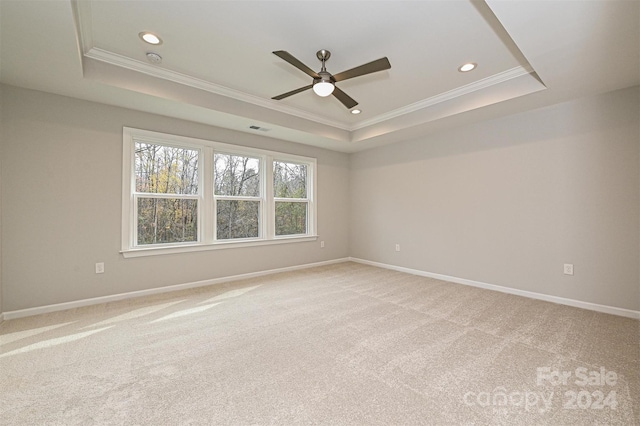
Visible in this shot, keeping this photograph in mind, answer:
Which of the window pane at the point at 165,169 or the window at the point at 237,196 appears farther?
the window at the point at 237,196

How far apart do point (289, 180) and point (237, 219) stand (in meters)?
1.26

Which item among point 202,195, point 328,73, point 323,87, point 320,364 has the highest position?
point 328,73

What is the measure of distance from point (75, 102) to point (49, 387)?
2957 millimetres

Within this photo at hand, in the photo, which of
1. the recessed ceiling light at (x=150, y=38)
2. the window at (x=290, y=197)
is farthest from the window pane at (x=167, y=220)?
the recessed ceiling light at (x=150, y=38)

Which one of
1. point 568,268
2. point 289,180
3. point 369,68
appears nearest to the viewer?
point 369,68

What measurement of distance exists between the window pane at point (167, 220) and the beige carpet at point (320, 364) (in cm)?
90

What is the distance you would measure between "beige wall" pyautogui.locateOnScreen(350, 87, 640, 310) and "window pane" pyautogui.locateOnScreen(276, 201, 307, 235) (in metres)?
1.72

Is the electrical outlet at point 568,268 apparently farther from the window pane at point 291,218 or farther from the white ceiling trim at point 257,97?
the window pane at point 291,218

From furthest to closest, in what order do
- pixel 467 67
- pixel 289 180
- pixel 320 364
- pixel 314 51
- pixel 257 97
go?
pixel 289 180
pixel 257 97
pixel 467 67
pixel 314 51
pixel 320 364

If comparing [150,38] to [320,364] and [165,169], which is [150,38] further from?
[320,364]

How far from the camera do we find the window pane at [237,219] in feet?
13.9

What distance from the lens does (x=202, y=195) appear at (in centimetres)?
399

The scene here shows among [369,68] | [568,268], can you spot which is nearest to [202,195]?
[369,68]

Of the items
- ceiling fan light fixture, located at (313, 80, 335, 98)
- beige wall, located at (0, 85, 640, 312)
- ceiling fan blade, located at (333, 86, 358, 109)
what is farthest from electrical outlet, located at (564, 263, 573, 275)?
ceiling fan light fixture, located at (313, 80, 335, 98)
